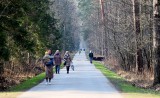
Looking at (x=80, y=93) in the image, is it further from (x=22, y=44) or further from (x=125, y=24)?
(x=125, y=24)

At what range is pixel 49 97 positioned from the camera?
15.9 m

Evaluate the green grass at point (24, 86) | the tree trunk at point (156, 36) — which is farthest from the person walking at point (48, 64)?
the tree trunk at point (156, 36)

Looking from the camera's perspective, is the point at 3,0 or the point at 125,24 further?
the point at 125,24

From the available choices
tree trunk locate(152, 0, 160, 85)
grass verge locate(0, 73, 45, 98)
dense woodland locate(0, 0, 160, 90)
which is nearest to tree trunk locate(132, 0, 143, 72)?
dense woodland locate(0, 0, 160, 90)

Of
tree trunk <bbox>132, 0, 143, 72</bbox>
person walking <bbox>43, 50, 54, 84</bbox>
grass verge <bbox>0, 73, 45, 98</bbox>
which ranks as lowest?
grass verge <bbox>0, 73, 45, 98</bbox>

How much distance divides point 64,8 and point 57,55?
51.8 meters

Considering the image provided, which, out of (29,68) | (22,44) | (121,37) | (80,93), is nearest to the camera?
(80,93)

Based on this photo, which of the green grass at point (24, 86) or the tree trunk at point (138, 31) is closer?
the green grass at point (24, 86)

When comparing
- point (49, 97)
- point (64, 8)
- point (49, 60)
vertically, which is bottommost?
point (49, 97)

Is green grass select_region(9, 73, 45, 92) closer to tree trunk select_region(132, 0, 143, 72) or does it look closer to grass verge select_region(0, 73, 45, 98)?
grass verge select_region(0, 73, 45, 98)

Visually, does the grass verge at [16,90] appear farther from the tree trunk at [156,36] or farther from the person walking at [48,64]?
the tree trunk at [156,36]

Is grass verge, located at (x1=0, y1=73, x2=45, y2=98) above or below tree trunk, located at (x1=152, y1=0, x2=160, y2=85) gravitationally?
below

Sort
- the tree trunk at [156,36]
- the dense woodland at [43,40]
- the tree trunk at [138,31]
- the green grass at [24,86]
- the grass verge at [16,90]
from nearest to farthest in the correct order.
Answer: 1. the grass verge at [16,90]
2. the green grass at [24,86]
3. the tree trunk at [156,36]
4. the dense woodland at [43,40]
5. the tree trunk at [138,31]

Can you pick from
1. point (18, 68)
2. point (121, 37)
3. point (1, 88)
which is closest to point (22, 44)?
point (1, 88)
